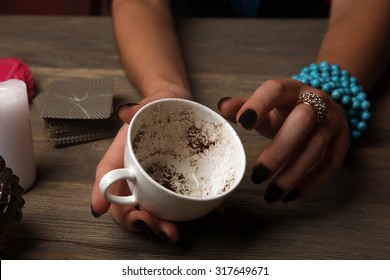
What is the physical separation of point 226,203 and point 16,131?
26 cm

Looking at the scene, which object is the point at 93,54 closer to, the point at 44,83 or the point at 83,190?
the point at 44,83

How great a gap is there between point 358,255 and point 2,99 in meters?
0.43

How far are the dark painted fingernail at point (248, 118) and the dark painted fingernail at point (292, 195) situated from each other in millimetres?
113

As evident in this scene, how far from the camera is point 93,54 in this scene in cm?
93

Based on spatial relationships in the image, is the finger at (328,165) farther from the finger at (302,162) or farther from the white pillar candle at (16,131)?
the white pillar candle at (16,131)

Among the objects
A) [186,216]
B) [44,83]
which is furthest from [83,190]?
[44,83]

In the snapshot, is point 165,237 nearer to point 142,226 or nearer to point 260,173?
point 142,226

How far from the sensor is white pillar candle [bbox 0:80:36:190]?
0.58 metres

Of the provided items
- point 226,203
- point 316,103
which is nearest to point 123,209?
point 226,203

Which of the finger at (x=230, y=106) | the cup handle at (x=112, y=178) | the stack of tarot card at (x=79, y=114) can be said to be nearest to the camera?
the cup handle at (x=112, y=178)

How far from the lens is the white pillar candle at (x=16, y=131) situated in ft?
1.90

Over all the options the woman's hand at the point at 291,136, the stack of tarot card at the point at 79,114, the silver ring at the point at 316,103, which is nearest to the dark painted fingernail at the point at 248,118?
the woman's hand at the point at 291,136

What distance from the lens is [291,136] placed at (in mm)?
590

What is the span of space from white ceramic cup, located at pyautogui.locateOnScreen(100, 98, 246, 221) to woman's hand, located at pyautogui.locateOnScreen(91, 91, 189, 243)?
13 mm
